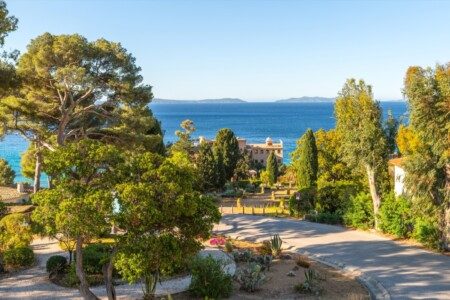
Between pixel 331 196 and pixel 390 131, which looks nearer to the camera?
pixel 390 131

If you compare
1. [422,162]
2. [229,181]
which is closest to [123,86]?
[422,162]

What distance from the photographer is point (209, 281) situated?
53.0 ft

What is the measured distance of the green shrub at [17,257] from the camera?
19891 millimetres

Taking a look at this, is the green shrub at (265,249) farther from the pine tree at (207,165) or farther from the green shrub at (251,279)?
the pine tree at (207,165)

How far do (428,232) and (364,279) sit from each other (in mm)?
6435

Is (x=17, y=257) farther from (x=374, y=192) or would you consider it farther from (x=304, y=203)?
(x=304, y=203)

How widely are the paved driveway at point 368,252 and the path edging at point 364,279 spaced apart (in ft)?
0.72

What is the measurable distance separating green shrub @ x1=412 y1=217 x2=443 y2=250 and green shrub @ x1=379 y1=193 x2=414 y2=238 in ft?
3.25

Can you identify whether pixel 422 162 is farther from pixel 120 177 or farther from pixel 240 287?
pixel 120 177

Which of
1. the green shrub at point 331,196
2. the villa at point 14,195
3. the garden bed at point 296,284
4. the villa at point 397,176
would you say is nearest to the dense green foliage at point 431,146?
the villa at point 397,176

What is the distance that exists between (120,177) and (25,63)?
18413mm

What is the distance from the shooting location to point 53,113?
29.0 meters

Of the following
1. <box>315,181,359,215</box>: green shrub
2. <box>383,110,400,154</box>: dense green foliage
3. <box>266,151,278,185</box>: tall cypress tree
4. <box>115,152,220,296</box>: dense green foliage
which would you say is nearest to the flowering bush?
<box>315,181,359,215</box>: green shrub

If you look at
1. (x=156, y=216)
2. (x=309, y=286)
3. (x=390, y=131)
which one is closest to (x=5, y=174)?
(x=390, y=131)
